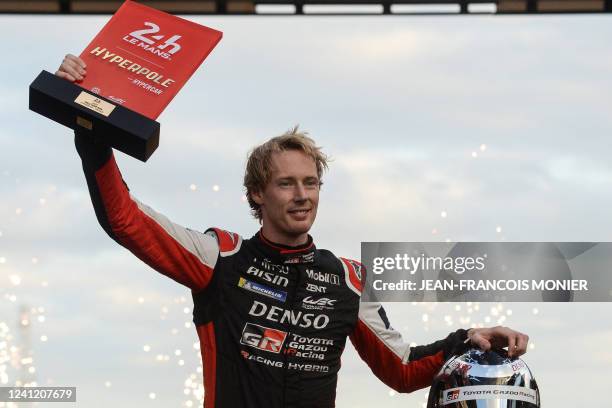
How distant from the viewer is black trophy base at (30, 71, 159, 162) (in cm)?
262

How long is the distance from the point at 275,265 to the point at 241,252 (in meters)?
0.12

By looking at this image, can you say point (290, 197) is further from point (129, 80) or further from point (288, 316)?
point (129, 80)

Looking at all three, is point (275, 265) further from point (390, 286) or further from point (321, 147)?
point (390, 286)

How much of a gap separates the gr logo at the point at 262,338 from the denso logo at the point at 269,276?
16 cm

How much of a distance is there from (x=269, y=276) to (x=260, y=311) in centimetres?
12

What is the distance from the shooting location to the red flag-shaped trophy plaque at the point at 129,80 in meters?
2.64

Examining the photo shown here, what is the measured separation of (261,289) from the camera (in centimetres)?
310

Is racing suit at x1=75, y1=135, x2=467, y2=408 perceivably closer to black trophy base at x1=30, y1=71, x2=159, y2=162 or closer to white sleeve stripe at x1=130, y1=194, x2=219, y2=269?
white sleeve stripe at x1=130, y1=194, x2=219, y2=269

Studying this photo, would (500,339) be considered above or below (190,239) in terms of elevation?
below

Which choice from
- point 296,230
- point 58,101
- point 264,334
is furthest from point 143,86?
point 264,334

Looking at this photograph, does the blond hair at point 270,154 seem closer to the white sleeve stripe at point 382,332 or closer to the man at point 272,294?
the man at point 272,294

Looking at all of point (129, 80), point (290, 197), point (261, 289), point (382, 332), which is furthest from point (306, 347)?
point (129, 80)

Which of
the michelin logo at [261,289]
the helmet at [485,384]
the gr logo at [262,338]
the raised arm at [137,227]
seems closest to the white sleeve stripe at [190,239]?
the raised arm at [137,227]

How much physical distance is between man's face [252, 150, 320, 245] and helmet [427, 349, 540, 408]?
653mm
